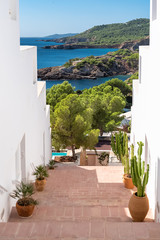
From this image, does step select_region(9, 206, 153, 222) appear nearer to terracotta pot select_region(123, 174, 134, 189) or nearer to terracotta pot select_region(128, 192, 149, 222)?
terracotta pot select_region(128, 192, 149, 222)

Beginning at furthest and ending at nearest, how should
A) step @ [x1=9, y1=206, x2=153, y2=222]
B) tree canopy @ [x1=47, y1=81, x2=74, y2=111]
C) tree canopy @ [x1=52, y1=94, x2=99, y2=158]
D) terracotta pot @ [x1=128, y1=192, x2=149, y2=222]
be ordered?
tree canopy @ [x1=47, y1=81, x2=74, y2=111], tree canopy @ [x1=52, y1=94, x2=99, y2=158], step @ [x1=9, y1=206, x2=153, y2=222], terracotta pot @ [x1=128, y1=192, x2=149, y2=222]

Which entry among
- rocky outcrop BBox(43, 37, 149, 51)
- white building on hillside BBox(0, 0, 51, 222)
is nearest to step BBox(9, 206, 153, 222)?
white building on hillside BBox(0, 0, 51, 222)

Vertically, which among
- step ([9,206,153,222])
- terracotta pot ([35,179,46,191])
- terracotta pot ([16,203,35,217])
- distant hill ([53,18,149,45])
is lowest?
terracotta pot ([35,179,46,191])

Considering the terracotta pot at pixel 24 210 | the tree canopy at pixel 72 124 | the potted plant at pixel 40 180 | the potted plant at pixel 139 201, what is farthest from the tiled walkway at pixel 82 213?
the tree canopy at pixel 72 124

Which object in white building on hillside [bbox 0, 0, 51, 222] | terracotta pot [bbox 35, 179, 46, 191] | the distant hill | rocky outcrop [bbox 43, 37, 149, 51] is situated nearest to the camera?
white building on hillside [bbox 0, 0, 51, 222]

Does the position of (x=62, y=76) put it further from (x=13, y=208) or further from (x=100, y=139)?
(x=13, y=208)

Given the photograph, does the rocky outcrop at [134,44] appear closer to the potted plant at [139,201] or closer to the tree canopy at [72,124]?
the tree canopy at [72,124]

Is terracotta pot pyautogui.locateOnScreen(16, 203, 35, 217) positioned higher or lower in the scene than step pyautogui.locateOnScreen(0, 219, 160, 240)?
lower

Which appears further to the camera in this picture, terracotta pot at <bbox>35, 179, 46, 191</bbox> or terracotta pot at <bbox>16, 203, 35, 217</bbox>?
terracotta pot at <bbox>35, 179, 46, 191</bbox>

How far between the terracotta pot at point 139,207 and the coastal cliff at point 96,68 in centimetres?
12069

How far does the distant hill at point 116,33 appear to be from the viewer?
5974 inches

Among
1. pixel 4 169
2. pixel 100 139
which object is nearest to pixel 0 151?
pixel 4 169

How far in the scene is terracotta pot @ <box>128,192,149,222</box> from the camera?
774cm

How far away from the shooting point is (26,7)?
642 ft
